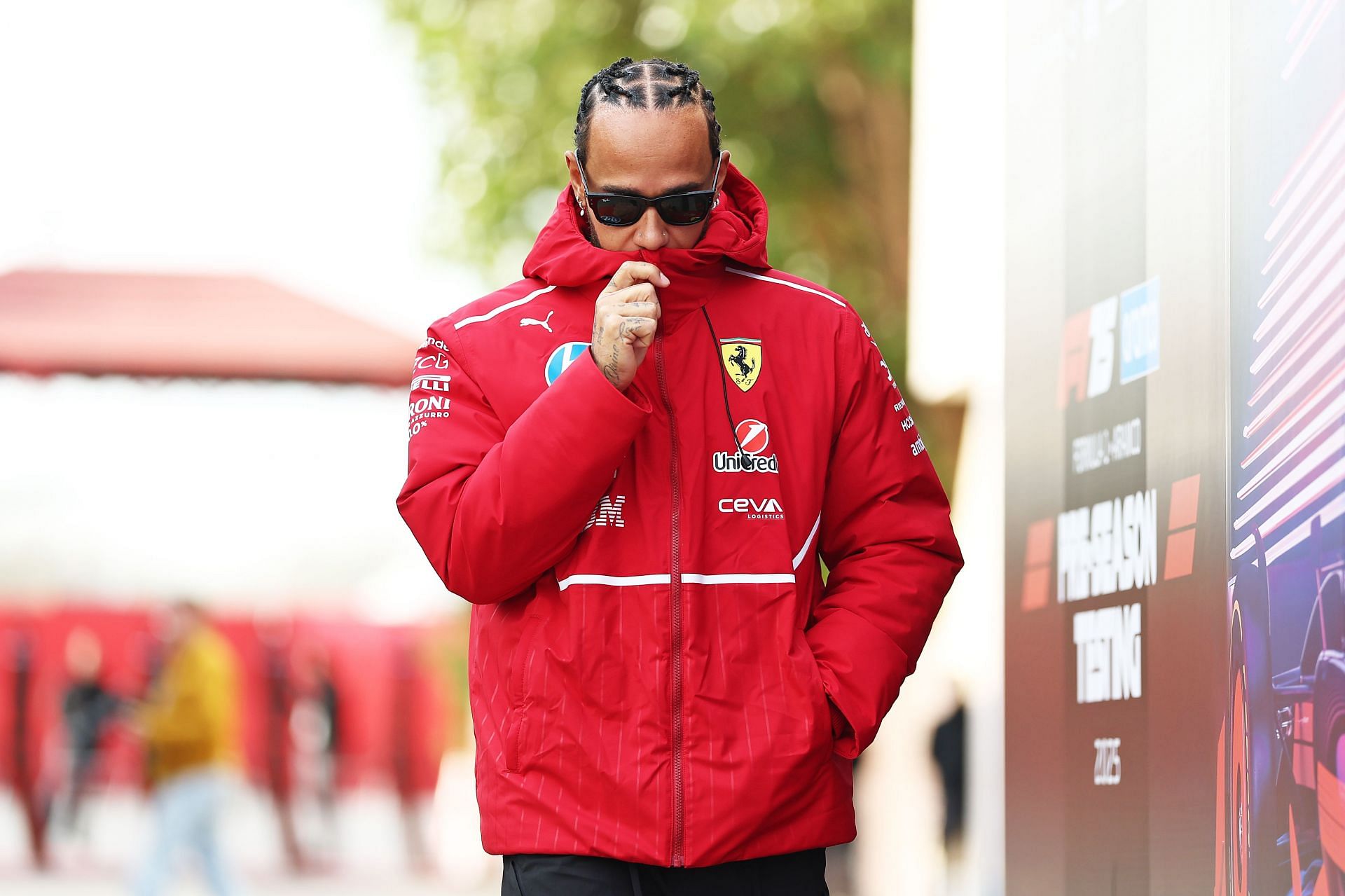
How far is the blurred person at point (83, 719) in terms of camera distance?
1439cm

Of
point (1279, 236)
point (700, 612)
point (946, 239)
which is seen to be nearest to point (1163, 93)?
point (1279, 236)

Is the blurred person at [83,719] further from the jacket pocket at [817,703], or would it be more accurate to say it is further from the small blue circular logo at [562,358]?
the jacket pocket at [817,703]

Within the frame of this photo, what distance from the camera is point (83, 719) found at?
14.6 m

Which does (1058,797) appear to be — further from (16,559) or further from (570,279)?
(16,559)

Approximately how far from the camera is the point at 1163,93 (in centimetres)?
322

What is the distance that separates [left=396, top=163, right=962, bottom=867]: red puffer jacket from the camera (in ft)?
8.79

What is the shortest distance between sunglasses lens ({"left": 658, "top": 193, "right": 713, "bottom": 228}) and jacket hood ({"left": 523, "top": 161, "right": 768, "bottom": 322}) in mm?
46

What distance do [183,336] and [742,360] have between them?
331 inches

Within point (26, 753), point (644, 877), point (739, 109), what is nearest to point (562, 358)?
point (644, 877)

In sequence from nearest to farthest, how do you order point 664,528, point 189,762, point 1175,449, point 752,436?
point 664,528
point 752,436
point 1175,449
point 189,762

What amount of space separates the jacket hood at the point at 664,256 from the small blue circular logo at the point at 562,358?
0.09 meters

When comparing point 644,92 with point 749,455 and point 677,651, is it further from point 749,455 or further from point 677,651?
point 677,651

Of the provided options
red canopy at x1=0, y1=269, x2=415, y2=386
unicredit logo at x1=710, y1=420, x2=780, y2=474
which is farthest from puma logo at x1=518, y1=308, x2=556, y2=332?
red canopy at x1=0, y1=269, x2=415, y2=386

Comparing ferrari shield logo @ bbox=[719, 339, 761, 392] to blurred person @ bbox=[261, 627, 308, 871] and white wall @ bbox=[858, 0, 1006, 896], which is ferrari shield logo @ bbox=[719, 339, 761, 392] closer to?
white wall @ bbox=[858, 0, 1006, 896]
